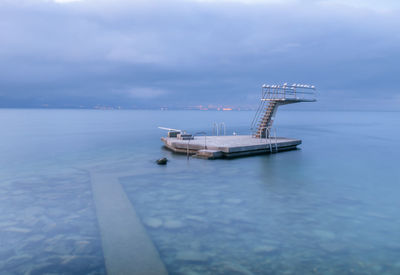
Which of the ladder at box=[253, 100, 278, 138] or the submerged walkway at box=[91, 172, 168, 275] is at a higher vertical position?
the ladder at box=[253, 100, 278, 138]

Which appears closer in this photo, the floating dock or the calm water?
the calm water

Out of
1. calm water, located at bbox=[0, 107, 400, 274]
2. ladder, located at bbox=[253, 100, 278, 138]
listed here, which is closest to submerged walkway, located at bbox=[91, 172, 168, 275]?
calm water, located at bbox=[0, 107, 400, 274]

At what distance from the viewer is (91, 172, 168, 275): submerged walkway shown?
22.0 feet

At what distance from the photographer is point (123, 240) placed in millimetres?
7996

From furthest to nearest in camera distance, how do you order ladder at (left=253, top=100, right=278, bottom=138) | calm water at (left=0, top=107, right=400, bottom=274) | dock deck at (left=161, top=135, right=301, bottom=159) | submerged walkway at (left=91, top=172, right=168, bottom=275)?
ladder at (left=253, top=100, right=278, bottom=138) → dock deck at (left=161, top=135, right=301, bottom=159) → calm water at (left=0, top=107, right=400, bottom=274) → submerged walkway at (left=91, top=172, right=168, bottom=275)

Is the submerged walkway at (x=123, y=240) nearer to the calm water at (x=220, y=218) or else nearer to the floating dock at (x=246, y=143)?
the calm water at (x=220, y=218)

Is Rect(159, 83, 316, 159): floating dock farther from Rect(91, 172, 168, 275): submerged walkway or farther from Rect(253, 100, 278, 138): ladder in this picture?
Rect(91, 172, 168, 275): submerged walkway

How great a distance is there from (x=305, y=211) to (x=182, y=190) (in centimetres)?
534

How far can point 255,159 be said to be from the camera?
856 inches

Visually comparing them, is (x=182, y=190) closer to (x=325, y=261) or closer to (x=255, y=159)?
(x=325, y=261)

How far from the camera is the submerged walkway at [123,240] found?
22.0ft

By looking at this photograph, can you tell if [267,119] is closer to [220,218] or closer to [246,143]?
[246,143]

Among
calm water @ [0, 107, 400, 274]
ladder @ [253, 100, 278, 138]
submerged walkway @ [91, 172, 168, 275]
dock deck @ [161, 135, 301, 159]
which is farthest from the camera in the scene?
ladder @ [253, 100, 278, 138]

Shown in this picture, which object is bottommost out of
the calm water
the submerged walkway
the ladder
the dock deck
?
the calm water
